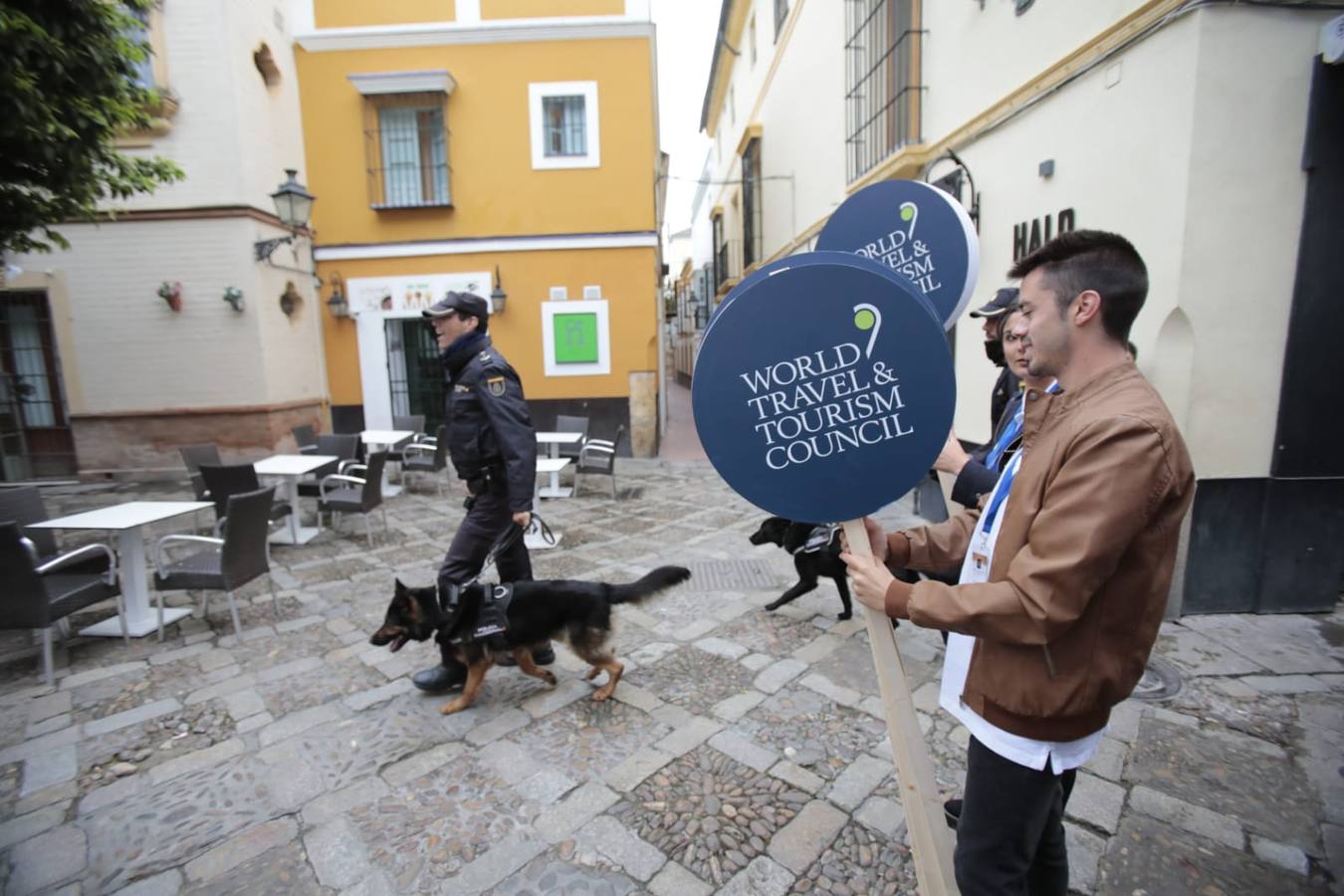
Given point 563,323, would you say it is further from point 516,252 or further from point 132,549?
point 132,549

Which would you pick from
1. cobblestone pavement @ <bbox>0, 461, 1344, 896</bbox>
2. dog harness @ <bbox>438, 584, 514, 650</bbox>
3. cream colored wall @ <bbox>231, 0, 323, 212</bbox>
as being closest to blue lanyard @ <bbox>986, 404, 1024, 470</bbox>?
cobblestone pavement @ <bbox>0, 461, 1344, 896</bbox>

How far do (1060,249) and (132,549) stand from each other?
562cm

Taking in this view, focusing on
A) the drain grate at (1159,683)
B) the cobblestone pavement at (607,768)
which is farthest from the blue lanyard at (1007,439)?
the drain grate at (1159,683)

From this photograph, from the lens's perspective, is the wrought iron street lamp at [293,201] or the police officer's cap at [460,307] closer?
the police officer's cap at [460,307]

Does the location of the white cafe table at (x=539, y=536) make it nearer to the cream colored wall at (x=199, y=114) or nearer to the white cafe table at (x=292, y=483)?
the white cafe table at (x=292, y=483)

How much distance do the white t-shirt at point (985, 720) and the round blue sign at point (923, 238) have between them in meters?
0.99

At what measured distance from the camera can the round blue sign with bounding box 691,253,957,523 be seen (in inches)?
59.0

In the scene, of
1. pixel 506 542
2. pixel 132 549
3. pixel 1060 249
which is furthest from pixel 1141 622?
pixel 132 549

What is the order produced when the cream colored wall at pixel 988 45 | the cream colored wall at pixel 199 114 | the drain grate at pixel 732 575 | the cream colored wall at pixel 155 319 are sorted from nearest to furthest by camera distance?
the cream colored wall at pixel 988 45 → the drain grate at pixel 732 575 → the cream colored wall at pixel 199 114 → the cream colored wall at pixel 155 319

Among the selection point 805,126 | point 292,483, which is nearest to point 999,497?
point 292,483

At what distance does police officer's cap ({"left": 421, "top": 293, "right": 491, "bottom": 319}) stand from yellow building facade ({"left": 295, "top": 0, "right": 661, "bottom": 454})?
7.27 m

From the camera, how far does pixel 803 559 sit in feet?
13.7

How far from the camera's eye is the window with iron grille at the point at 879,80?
251 inches

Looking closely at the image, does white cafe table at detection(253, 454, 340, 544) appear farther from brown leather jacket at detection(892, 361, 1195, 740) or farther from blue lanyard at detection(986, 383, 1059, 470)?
brown leather jacket at detection(892, 361, 1195, 740)
